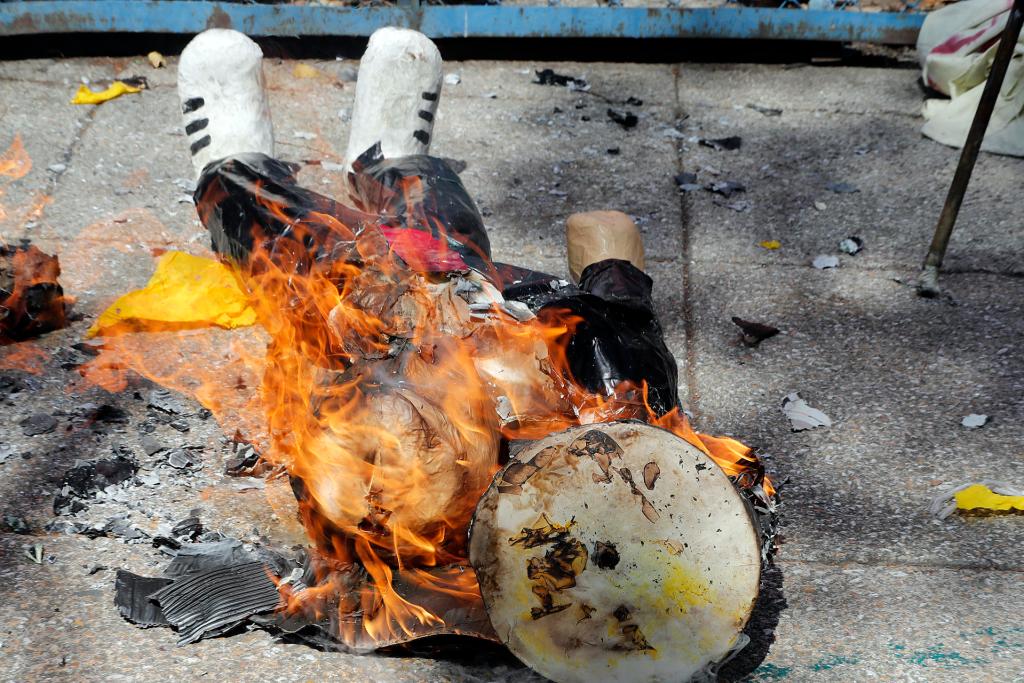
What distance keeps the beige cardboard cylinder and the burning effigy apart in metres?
0.09

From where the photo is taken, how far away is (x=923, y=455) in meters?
2.97

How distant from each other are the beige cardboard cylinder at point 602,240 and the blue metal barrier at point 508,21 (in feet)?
6.97

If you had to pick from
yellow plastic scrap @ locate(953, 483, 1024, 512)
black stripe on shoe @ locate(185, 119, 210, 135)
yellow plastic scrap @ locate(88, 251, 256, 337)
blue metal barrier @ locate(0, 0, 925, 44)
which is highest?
blue metal barrier @ locate(0, 0, 925, 44)

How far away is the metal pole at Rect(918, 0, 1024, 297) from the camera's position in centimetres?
333

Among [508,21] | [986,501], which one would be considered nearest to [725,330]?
[986,501]

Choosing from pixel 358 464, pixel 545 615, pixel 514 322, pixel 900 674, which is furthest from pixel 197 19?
pixel 900 674

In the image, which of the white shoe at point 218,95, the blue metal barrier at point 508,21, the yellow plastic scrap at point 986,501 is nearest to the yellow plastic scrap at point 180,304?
the white shoe at point 218,95

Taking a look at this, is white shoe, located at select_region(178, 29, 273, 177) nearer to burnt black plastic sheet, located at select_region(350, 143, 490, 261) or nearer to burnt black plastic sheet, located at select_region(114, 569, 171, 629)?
burnt black plastic sheet, located at select_region(350, 143, 490, 261)

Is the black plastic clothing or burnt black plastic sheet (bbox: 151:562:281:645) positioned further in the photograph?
the black plastic clothing

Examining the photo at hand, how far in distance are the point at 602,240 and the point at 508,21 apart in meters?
2.29

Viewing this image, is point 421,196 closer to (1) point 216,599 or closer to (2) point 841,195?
(1) point 216,599

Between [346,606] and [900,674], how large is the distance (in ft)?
4.29

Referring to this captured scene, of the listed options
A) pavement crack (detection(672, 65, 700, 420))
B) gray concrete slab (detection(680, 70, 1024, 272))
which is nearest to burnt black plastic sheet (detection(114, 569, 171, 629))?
pavement crack (detection(672, 65, 700, 420))

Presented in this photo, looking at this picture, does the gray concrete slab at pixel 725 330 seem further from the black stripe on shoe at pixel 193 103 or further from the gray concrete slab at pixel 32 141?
the black stripe on shoe at pixel 193 103
